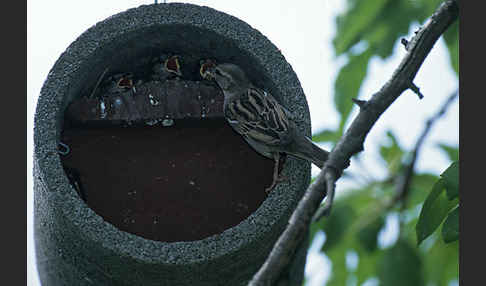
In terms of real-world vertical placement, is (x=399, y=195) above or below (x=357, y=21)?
below

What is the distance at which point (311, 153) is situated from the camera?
3295mm

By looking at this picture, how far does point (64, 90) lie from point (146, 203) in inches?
21.6

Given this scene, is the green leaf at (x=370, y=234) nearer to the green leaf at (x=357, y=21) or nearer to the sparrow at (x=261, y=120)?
the sparrow at (x=261, y=120)

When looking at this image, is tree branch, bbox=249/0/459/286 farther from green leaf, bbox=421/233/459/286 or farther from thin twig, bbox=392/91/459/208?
green leaf, bbox=421/233/459/286

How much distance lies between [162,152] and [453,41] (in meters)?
1.51

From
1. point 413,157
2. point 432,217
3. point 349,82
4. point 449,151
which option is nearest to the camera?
point 432,217

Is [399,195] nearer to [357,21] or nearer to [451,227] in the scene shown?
[357,21]

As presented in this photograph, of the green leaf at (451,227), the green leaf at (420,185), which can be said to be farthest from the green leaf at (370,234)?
the green leaf at (451,227)

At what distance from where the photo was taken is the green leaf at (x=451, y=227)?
2.63 meters

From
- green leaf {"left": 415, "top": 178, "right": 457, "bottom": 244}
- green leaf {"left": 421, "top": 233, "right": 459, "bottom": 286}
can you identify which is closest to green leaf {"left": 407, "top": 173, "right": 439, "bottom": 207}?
green leaf {"left": 421, "top": 233, "right": 459, "bottom": 286}

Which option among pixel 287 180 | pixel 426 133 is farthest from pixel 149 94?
pixel 426 133

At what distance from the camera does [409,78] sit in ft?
8.16

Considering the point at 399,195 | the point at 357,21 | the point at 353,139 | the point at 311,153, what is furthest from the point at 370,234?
the point at 353,139

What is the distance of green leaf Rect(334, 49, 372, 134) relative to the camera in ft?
13.3
